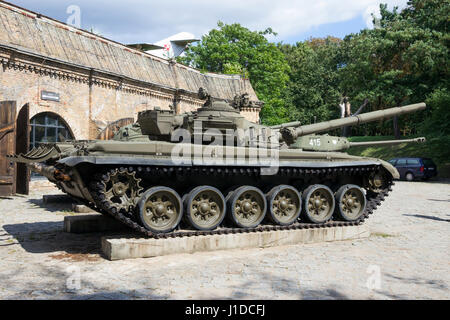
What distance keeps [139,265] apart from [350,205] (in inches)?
206

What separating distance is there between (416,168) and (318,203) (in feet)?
68.2

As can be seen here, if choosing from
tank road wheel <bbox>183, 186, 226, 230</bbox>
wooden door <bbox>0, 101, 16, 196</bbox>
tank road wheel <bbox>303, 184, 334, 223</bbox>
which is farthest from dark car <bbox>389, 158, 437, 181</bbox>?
wooden door <bbox>0, 101, 16, 196</bbox>

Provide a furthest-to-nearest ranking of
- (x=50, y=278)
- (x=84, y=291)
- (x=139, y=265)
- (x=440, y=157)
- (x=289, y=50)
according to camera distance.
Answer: (x=289, y=50), (x=440, y=157), (x=139, y=265), (x=50, y=278), (x=84, y=291)

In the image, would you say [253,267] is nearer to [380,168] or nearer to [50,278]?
[50,278]

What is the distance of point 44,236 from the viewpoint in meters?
8.72

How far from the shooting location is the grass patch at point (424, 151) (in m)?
28.1

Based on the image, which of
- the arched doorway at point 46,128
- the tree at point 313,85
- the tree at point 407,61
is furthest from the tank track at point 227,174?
the tree at point 313,85

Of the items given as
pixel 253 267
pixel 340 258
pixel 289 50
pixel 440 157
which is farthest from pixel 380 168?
pixel 289 50

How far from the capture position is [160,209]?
24.0 feet

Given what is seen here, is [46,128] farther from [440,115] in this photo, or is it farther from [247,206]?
[440,115]

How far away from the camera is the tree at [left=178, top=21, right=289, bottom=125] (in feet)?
135

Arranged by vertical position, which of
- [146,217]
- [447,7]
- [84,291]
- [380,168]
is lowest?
[84,291]

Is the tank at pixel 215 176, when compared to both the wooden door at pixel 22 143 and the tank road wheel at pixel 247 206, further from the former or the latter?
the wooden door at pixel 22 143

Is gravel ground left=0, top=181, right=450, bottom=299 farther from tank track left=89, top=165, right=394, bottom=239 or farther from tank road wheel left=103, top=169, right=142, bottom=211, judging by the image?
tank road wheel left=103, top=169, right=142, bottom=211
